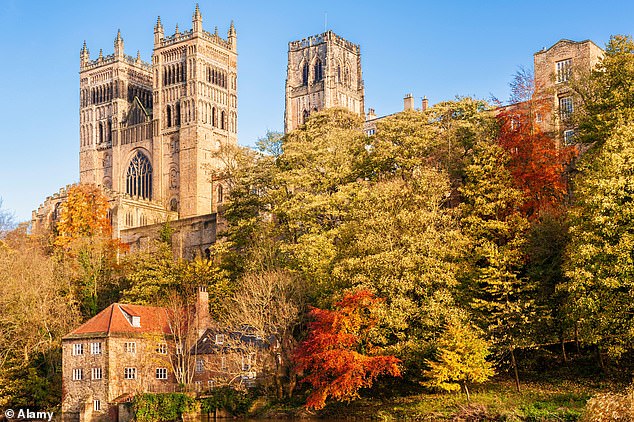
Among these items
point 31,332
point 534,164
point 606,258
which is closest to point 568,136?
point 534,164

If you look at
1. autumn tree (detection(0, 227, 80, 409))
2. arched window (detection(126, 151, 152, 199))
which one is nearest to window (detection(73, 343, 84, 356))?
autumn tree (detection(0, 227, 80, 409))

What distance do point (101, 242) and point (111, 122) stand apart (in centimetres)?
4464

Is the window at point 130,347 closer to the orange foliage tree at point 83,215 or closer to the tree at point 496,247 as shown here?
the tree at point 496,247

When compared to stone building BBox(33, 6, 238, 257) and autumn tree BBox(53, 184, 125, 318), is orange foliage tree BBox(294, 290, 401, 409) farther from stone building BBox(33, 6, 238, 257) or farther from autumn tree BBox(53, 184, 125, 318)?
stone building BBox(33, 6, 238, 257)

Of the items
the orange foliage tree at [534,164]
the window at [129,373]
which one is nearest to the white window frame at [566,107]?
the orange foliage tree at [534,164]

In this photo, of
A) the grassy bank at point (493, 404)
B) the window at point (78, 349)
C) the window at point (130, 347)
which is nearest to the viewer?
the grassy bank at point (493, 404)

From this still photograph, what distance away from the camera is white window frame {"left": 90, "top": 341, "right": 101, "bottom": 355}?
44.7m

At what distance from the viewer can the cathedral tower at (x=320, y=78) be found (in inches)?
3706

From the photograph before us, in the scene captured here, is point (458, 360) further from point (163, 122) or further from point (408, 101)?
point (163, 122)

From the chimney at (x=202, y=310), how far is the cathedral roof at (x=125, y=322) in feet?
5.80

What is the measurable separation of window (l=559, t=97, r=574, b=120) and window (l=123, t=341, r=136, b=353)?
87.4 feet

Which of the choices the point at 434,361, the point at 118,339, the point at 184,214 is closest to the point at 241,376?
the point at 118,339

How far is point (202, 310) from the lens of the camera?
4847cm

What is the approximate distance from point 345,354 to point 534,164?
523 inches
